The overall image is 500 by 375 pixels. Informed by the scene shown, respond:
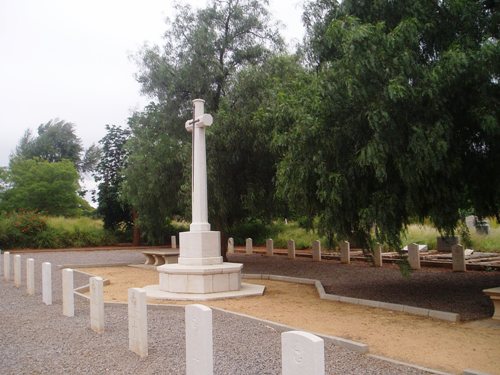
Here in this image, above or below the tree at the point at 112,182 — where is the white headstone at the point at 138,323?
below

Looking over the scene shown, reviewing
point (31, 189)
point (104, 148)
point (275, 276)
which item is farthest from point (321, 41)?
point (31, 189)

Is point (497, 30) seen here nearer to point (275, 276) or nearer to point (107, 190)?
point (275, 276)

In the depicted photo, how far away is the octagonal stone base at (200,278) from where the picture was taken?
37.0 feet

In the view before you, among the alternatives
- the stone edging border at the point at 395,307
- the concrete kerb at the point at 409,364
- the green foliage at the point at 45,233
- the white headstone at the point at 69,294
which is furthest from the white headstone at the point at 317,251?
the green foliage at the point at 45,233

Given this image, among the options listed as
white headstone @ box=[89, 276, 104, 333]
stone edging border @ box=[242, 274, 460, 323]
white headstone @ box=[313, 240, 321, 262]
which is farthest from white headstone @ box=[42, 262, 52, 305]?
white headstone @ box=[313, 240, 321, 262]

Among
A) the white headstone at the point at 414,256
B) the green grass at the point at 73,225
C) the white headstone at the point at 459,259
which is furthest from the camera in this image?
the green grass at the point at 73,225

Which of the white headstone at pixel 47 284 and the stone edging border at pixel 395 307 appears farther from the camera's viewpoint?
the white headstone at pixel 47 284

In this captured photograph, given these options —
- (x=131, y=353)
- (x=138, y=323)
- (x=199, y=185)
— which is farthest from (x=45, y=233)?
(x=138, y=323)

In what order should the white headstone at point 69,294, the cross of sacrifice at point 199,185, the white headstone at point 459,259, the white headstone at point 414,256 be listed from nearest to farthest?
the white headstone at point 69,294 → the cross of sacrifice at point 199,185 → the white headstone at point 459,259 → the white headstone at point 414,256

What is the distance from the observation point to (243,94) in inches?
666

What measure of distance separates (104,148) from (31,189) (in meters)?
6.74

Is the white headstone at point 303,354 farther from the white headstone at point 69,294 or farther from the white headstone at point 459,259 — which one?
the white headstone at point 459,259

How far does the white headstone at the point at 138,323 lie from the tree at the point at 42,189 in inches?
1386

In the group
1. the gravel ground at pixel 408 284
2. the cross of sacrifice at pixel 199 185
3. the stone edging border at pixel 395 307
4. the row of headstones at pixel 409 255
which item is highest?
the cross of sacrifice at pixel 199 185
